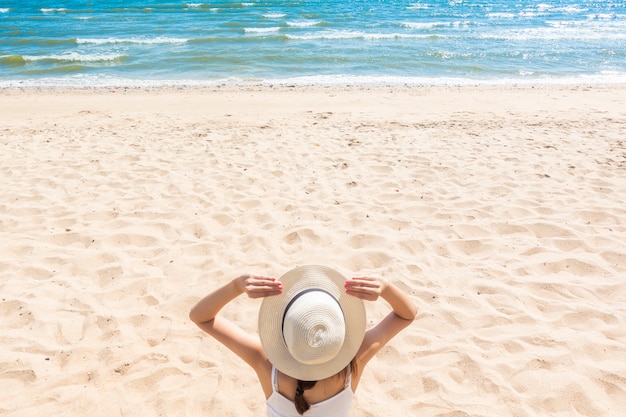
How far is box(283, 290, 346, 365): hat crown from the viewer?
1538 mm

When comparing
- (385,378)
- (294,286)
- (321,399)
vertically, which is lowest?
(385,378)

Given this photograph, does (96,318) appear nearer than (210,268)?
Yes

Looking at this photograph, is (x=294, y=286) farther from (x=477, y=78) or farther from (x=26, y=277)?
(x=477, y=78)

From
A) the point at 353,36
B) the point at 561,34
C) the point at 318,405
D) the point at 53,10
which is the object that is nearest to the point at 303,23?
the point at 353,36

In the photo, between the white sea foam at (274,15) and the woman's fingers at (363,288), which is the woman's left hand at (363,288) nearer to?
the woman's fingers at (363,288)

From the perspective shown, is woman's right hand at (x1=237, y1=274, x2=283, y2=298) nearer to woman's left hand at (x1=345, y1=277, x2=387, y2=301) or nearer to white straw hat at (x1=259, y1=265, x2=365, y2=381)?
white straw hat at (x1=259, y1=265, x2=365, y2=381)

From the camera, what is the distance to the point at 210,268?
4.11m

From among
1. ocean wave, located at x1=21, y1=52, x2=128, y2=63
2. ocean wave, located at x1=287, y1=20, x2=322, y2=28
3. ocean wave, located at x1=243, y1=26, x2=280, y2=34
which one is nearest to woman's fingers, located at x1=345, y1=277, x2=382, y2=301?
ocean wave, located at x1=21, y1=52, x2=128, y2=63

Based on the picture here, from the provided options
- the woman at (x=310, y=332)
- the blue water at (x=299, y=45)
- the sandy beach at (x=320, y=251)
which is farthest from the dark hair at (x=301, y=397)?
the blue water at (x=299, y=45)

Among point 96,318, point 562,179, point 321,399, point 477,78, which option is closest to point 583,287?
point 562,179

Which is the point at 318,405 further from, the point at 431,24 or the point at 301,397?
the point at 431,24

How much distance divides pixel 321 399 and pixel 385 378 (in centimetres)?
127

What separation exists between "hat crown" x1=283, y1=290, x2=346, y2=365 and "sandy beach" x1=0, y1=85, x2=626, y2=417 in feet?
4.43

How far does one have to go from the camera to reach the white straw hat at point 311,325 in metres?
1.55
